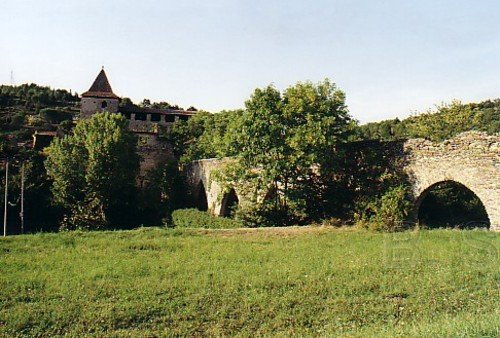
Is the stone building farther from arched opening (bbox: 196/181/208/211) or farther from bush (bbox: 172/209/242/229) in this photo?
bush (bbox: 172/209/242/229)

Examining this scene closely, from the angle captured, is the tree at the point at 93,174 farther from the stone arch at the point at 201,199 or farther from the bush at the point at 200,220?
the stone arch at the point at 201,199

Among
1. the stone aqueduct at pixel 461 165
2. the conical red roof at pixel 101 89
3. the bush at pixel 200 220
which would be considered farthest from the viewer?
the conical red roof at pixel 101 89

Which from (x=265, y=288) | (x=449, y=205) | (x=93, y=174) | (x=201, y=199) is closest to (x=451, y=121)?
(x=449, y=205)

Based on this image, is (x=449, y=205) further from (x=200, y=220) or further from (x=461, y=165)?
(x=200, y=220)

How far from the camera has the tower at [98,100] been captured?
162 feet

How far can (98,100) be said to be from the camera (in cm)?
5009

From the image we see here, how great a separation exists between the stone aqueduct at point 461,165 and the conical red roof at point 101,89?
41.2 m

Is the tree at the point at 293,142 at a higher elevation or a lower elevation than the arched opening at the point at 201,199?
higher

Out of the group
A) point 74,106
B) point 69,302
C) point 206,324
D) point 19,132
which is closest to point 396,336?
point 206,324

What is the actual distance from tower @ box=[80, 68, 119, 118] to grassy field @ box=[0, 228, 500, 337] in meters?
38.5

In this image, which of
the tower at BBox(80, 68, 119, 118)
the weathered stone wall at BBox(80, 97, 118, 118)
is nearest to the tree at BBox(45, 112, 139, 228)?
the weathered stone wall at BBox(80, 97, 118, 118)

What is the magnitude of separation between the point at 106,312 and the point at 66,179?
2004 cm

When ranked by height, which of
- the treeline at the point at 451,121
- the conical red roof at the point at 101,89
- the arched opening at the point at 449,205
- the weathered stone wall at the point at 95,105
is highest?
the conical red roof at the point at 101,89

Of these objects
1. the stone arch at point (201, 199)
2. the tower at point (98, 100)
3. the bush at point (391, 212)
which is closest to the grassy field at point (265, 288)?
the bush at point (391, 212)
